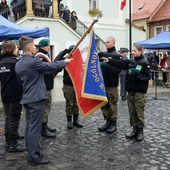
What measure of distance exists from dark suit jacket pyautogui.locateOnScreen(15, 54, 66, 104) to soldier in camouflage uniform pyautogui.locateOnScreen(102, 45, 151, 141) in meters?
1.70

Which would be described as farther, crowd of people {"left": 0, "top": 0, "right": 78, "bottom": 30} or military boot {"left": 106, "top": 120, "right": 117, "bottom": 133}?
crowd of people {"left": 0, "top": 0, "right": 78, "bottom": 30}

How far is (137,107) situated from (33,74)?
7.40ft

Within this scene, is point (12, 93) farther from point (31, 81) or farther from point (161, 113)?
point (161, 113)

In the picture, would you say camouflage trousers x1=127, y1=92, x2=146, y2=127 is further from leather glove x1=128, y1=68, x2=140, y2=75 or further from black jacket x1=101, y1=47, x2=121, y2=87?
black jacket x1=101, y1=47, x2=121, y2=87

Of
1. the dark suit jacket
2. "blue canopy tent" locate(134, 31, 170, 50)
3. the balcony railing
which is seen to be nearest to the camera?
the dark suit jacket

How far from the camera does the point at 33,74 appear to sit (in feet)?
15.2

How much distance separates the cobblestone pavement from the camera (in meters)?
4.78

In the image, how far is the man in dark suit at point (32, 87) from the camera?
4613mm

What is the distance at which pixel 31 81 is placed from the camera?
4.67 metres

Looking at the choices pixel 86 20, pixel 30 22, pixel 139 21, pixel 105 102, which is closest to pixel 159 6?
pixel 139 21

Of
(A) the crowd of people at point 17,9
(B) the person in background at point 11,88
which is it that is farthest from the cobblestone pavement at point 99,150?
(A) the crowd of people at point 17,9

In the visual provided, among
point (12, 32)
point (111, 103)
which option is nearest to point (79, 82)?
point (111, 103)

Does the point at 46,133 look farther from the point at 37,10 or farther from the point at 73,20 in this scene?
the point at 73,20

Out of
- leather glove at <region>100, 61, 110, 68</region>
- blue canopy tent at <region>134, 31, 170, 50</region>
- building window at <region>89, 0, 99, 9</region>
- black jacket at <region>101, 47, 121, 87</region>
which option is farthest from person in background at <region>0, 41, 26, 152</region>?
building window at <region>89, 0, 99, 9</region>
